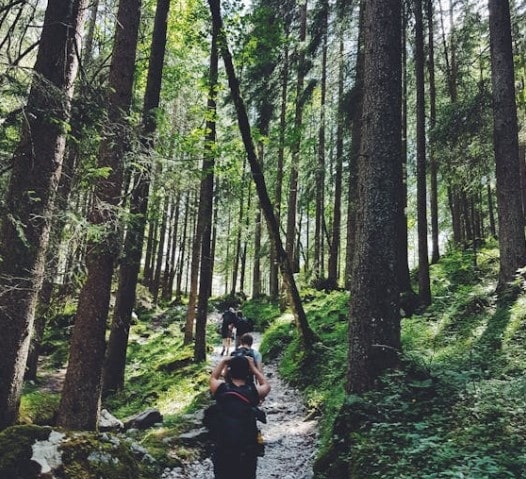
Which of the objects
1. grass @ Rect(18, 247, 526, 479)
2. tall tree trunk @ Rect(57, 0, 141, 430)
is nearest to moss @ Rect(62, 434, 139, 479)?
grass @ Rect(18, 247, 526, 479)

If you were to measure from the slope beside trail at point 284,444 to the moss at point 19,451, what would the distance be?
6.03ft

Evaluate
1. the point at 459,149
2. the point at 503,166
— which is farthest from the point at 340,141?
the point at 503,166

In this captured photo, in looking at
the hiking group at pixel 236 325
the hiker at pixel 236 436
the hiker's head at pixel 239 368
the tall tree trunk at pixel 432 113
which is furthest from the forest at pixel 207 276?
the tall tree trunk at pixel 432 113

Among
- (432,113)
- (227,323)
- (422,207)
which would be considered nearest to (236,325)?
(227,323)

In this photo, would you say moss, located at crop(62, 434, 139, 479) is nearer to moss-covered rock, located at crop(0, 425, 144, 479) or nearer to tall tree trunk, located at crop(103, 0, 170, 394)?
moss-covered rock, located at crop(0, 425, 144, 479)

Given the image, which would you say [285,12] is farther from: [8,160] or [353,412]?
[353,412]

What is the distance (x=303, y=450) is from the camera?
693 cm

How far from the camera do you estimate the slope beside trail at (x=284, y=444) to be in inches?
241

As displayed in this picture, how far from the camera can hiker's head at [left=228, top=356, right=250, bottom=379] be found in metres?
4.10

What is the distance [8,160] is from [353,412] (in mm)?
5486

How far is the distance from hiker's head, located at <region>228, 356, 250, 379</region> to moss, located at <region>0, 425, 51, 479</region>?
2199 mm

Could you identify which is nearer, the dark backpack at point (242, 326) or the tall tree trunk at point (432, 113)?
the dark backpack at point (242, 326)

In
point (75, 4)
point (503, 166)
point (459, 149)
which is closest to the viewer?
point (75, 4)

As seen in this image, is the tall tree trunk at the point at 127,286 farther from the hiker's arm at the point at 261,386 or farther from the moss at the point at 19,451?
the hiker's arm at the point at 261,386
